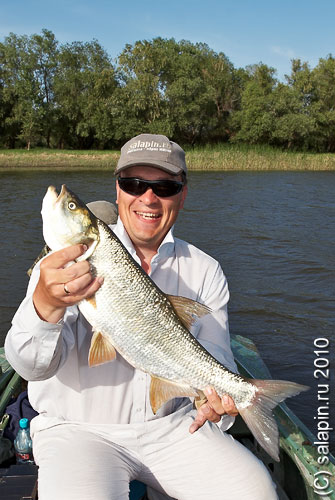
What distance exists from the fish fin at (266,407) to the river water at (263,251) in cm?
339

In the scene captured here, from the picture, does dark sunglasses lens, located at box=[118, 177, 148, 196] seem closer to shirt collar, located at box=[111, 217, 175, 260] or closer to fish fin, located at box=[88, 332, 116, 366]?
shirt collar, located at box=[111, 217, 175, 260]

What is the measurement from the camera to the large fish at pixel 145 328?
2400mm

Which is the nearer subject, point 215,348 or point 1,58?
point 215,348

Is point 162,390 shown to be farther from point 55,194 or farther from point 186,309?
point 55,194

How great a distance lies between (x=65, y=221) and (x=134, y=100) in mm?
49656

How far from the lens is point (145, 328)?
2.55 metres

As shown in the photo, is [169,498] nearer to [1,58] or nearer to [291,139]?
[291,139]

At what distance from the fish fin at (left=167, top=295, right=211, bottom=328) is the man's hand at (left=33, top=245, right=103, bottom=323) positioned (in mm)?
511

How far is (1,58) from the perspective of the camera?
51656 mm

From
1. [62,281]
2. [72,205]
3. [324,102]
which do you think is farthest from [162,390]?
[324,102]

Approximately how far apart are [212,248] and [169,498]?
412 inches

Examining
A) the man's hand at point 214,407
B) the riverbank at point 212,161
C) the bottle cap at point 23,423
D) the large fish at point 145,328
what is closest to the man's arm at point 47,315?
the large fish at point 145,328

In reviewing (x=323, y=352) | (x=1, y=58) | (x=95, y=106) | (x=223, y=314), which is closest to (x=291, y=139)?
(x=95, y=106)

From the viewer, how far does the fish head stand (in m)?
2.39
